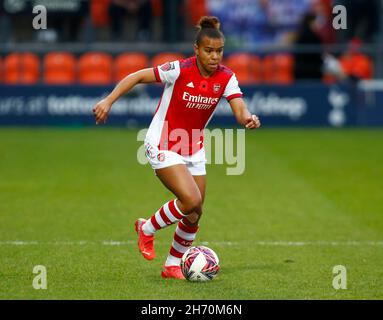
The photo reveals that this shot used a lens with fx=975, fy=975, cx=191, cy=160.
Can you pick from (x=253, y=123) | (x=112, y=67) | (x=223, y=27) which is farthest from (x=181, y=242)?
(x=223, y=27)

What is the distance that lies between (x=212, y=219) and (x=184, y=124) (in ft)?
10.5

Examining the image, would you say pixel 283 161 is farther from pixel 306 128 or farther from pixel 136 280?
pixel 136 280

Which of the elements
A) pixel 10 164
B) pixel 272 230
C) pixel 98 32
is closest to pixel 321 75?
pixel 98 32

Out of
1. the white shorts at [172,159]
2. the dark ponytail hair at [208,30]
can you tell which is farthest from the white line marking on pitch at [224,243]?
the dark ponytail hair at [208,30]

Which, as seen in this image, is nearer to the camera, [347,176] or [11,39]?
[347,176]

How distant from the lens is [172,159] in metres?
8.20

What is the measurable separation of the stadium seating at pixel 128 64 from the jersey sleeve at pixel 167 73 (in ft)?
43.5

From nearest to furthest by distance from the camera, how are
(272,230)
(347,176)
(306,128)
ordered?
(272,230)
(347,176)
(306,128)

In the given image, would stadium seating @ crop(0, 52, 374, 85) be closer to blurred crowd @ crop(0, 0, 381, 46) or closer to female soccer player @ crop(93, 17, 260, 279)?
blurred crowd @ crop(0, 0, 381, 46)

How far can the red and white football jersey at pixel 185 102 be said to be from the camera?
26.9ft

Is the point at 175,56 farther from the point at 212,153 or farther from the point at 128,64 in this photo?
the point at 212,153

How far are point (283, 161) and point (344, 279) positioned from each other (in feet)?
28.4

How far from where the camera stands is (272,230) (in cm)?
1064

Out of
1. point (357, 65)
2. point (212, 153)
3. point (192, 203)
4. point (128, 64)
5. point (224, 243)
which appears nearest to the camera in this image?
point (192, 203)
